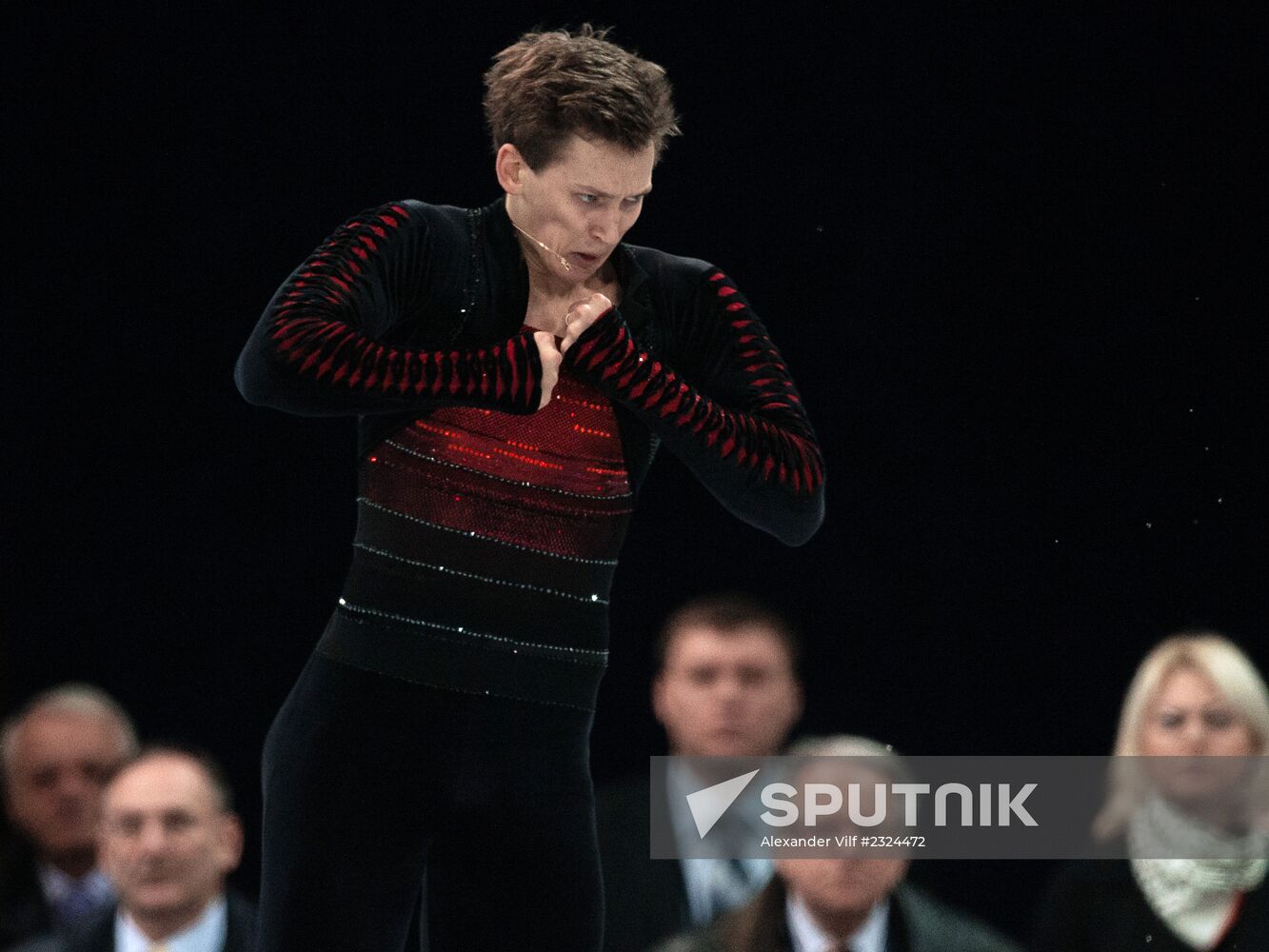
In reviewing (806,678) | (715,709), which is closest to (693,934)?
(715,709)

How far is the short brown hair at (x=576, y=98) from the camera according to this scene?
79.7 inches

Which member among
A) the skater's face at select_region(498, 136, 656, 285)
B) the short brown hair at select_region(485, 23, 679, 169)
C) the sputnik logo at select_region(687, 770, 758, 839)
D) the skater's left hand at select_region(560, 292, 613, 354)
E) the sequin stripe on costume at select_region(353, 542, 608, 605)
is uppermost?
the short brown hair at select_region(485, 23, 679, 169)

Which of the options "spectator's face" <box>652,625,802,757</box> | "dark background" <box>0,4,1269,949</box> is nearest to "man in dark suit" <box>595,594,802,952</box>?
"spectator's face" <box>652,625,802,757</box>

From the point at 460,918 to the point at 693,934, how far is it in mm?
1206

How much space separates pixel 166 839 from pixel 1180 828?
1.79 metres

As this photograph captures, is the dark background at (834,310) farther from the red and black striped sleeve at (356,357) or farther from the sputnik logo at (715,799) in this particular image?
the red and black striped sleeve at (356,357)

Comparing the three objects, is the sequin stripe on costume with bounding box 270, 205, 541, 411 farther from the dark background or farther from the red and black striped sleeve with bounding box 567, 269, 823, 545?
the dark background

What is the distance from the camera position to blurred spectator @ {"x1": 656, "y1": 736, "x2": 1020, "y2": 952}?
3.09 metres

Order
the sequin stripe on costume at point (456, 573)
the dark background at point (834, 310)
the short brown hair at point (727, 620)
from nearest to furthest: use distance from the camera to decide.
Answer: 1. the sequin stripe on costume at point (456, 573)
2. the short brown hair at point (727, 620)
3. the dark background at point (834, 310)

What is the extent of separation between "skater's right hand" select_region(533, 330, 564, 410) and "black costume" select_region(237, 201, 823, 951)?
0.04 ft

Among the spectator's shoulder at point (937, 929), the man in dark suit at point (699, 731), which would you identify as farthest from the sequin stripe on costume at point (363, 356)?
the spectator's shoulder at point (937, 929)

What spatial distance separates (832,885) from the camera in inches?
122

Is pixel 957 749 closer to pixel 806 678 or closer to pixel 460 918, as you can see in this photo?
pixel 806 678

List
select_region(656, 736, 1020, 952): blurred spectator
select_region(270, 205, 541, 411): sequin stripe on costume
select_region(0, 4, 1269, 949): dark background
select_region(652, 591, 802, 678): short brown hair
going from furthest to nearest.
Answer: select_region(0, 4, 1269, 949): dark background
select_region(652, 591, 802, 678): short brown hair
select_region(656, 736, 1020, 952): blurred spectator
select_region(270, 205, 541, 411): sequin stripe on costume
